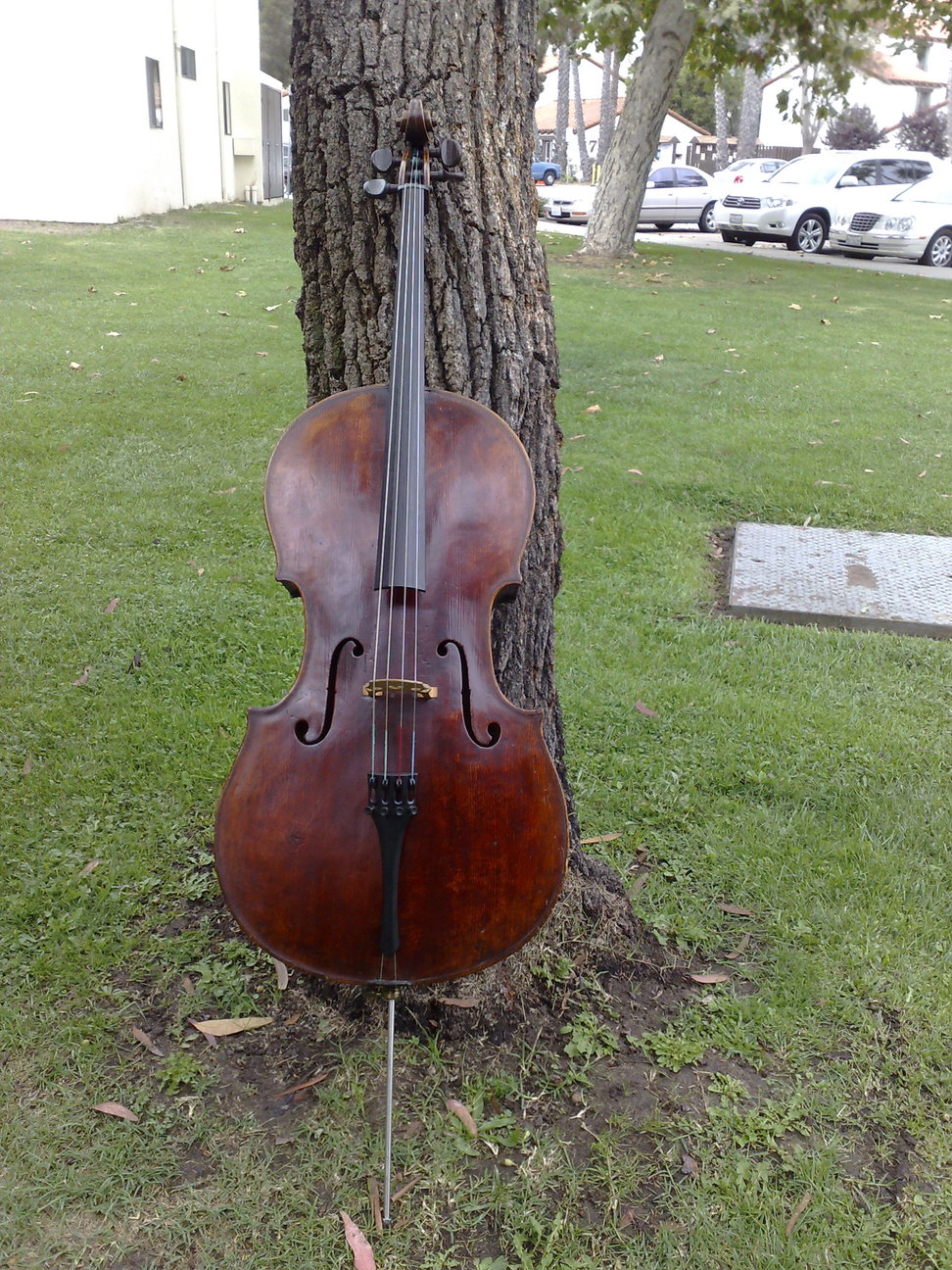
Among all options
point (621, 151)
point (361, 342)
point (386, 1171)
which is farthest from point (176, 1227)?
point (621, 151)

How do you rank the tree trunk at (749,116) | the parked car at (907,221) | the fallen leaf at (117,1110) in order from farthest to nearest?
the tree trunk at (749,116)
the parked car at (907,221)
the fallen leaf at (117,1110)

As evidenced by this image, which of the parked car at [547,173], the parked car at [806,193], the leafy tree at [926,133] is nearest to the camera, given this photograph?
the parked car at [806,193]

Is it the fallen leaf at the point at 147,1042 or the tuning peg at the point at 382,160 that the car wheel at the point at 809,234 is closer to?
the tuning peg at the point at 382,160

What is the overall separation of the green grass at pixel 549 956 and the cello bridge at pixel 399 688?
92 centimetres

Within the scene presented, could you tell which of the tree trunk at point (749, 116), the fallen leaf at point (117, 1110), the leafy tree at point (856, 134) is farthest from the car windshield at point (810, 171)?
the leafy tree at point (856, 134)

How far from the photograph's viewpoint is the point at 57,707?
3.40 m

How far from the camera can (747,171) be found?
18609 mm

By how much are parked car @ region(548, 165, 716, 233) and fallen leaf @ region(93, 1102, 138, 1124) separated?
21.6 m

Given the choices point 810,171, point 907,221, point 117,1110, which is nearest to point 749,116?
point 810,171

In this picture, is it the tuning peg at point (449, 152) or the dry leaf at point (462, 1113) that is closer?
the tuning peg at point (449, 152)

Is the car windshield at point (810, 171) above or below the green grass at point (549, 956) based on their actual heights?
above

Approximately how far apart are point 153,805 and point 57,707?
2.15 ft

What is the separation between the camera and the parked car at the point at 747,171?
17812 mm

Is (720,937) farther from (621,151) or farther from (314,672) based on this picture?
(621,151)
